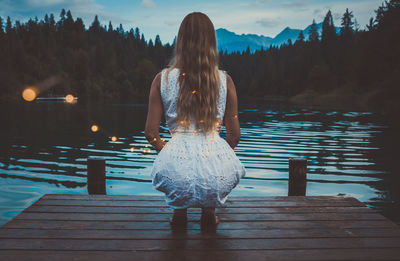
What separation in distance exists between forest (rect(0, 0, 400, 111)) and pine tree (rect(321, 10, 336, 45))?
24 centimetres

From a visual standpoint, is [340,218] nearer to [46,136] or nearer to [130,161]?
[130,161]

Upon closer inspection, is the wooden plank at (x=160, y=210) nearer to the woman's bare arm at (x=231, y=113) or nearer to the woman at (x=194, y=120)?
A: the woman at (x=194, y=120)

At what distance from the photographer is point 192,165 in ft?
9.71

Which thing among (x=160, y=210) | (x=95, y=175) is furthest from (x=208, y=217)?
(x=95, y=175)

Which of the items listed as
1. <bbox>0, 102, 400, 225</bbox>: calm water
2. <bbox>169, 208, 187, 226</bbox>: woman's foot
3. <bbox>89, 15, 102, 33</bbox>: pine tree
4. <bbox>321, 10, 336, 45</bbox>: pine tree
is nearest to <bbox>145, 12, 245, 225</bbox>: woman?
<bbox>169, 208, 187, 226</bbox>: woman's foot

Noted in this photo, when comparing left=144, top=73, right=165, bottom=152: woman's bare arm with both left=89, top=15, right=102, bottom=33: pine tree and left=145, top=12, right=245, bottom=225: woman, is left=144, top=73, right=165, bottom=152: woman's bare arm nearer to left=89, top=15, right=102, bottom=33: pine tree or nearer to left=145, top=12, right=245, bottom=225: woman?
left=145, top=12, right=245, bottom=225: woman

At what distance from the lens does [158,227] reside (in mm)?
3369

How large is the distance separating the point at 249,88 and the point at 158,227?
4181 inches

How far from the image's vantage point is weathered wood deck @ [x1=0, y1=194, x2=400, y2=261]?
279 cm

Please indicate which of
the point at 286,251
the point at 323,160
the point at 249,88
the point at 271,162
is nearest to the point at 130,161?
the point at 271,162

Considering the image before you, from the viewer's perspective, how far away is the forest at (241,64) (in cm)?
4622

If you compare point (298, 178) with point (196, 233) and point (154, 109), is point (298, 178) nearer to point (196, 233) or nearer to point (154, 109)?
point (196, 233)

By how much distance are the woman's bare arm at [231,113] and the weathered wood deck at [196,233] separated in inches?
37.6

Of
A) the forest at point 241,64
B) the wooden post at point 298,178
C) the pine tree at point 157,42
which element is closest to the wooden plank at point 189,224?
the wooden post at point 298,178
